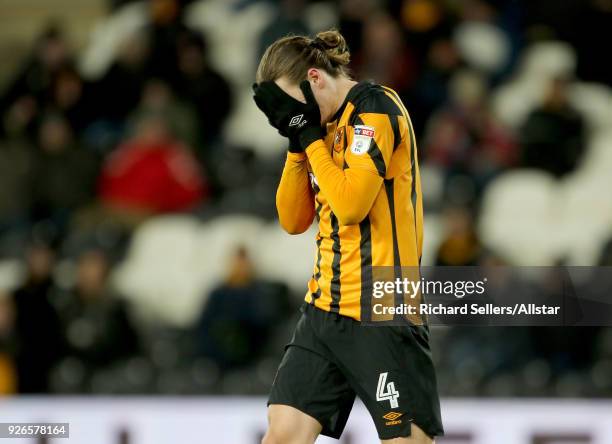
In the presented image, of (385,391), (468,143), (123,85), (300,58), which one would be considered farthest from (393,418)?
(123,85)

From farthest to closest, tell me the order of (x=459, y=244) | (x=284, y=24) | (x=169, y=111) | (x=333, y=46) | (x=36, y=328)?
→ 1. (x=284, y=24)
2. (x=169, y=111)
3. (x=36, y=328)
4. (x=459, y=244)
5. (x=333, y=46)

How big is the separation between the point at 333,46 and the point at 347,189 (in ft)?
1.74

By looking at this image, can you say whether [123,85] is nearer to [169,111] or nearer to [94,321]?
[169,111]

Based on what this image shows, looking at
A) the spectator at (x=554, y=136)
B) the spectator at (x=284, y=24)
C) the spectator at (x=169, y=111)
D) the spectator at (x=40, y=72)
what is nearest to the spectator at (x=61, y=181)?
the spectator at (x=169, y=111)

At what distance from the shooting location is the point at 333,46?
3.93m

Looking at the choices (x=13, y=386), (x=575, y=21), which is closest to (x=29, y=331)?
(x=13, y=386)

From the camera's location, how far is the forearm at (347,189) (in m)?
3.67

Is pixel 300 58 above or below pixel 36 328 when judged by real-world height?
above

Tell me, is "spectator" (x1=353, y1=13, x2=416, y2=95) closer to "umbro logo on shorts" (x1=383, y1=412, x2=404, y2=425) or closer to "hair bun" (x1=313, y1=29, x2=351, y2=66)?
"hair bun" (x1=313, y1=29, x2=351, y2=66)

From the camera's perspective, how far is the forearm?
145 inches

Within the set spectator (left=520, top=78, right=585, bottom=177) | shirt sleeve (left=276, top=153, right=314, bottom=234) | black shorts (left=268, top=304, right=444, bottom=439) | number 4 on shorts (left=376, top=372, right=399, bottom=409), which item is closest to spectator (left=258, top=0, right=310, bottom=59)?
spectator (left=520, top=78, right=585, bottom=177)

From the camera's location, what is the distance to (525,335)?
6742 millimetres

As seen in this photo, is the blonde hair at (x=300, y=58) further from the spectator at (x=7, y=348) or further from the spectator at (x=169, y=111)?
the spectator at (x=169, y=111)

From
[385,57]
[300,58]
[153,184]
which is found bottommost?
[300,58]
